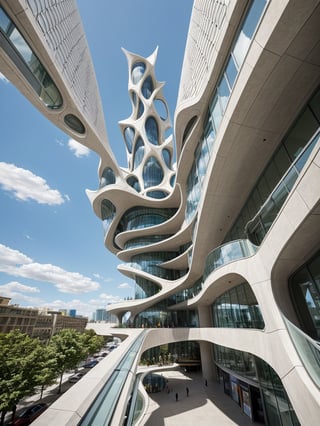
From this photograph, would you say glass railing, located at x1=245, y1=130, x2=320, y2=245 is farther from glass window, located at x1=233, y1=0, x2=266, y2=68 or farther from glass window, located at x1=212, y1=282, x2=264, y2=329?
glass window, located at x1=212, y1=282, x2=264, y2=329

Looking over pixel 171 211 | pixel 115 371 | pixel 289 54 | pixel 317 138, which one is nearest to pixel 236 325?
pixel 115 371

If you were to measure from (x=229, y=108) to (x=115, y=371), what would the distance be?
355 inches

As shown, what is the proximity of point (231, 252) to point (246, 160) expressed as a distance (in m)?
4.56

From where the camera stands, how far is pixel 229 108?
732 cm

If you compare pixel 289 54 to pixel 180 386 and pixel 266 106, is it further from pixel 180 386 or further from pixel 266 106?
pixel 180 386

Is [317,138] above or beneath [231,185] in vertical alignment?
beneath

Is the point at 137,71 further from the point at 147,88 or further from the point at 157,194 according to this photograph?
the point at 157,194

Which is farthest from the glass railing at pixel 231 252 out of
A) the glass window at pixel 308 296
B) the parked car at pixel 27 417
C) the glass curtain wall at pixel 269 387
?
the parked car at pixel 27 417

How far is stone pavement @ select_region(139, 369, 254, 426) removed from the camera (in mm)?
12242

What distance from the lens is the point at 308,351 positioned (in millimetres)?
4941

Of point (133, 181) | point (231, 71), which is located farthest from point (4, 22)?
point (133, 181)

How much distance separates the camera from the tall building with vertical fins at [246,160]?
532cm

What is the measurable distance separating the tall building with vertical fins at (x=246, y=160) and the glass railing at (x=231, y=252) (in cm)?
8

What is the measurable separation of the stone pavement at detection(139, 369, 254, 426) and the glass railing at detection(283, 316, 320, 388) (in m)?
10.4
